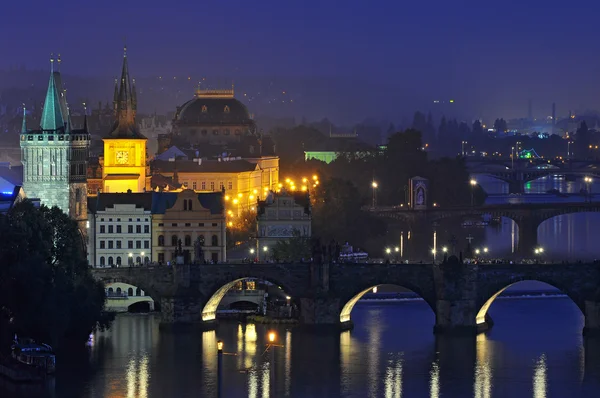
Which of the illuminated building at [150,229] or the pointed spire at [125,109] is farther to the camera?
the pointed spire at [125,109]

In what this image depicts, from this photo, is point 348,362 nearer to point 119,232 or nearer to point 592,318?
point 592,318

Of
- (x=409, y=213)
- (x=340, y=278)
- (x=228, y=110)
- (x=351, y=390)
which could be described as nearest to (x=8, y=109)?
(x=228, y=110)

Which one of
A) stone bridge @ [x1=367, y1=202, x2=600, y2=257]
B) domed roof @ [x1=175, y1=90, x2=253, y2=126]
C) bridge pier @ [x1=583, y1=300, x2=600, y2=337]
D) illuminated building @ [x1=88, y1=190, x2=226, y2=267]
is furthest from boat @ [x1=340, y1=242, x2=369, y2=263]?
domed roof @ [x1=175, y1=90, x2=253, y2=126]

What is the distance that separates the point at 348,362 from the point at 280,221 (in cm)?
2795

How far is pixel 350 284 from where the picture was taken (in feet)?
331

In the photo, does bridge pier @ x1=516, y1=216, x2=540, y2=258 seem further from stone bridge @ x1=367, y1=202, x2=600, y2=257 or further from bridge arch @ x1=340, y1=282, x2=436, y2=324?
bridge arch @ x1=340, y1=282, x2=436, y2=324

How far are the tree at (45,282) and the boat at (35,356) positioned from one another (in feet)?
2.03

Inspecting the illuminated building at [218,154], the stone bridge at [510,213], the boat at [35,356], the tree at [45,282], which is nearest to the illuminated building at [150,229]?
the tree at [45,282]

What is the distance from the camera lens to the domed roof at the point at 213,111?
17888cm

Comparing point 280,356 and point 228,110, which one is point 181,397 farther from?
point 228,110

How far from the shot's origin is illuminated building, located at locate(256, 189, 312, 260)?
11919 centimetres

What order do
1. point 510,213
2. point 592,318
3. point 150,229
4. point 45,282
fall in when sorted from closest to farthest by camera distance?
point 45,282 < point 592,318 < point 150,229 < point 510,213

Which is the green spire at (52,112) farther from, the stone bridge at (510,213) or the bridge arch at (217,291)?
the stone bridge at (510,213)

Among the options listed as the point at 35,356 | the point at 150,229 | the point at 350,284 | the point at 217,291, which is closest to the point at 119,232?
the point at 150,229
